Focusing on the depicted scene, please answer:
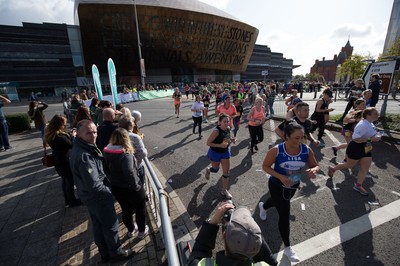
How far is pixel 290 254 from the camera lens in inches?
115

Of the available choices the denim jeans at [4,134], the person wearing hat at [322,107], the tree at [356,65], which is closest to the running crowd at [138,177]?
the person wearing hat at [322,107]

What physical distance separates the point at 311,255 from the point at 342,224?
1.07m

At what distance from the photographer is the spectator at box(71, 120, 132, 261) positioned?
2.39 meters

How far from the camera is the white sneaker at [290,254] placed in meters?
2.88

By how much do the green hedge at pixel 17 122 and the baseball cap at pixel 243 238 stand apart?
14.9m

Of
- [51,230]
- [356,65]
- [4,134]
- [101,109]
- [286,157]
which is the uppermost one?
[356,65]

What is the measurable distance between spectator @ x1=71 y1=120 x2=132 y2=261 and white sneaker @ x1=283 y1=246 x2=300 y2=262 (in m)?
2.40

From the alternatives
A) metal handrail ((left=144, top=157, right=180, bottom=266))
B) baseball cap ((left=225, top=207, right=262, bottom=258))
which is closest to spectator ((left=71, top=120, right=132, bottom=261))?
metal handrail ((left=144, top=157, right=180, bottom=266))

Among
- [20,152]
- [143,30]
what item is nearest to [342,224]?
[20,152]

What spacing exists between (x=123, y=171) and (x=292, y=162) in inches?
93.7

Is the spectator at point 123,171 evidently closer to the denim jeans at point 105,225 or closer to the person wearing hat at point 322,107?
the denim jeans at point 105,225

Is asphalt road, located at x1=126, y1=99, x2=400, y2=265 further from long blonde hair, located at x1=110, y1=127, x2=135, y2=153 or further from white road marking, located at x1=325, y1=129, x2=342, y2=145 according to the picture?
long blonde hair, located at x1=110, y1=127, x2=135, y2=153

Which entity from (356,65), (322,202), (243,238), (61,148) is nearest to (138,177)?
(61,148)

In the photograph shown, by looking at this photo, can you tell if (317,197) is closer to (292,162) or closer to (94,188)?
(292,162)
